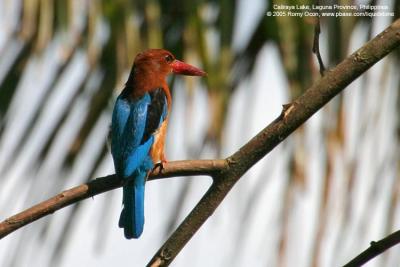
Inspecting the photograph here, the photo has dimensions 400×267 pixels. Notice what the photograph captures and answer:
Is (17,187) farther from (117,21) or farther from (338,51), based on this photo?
(338,51)

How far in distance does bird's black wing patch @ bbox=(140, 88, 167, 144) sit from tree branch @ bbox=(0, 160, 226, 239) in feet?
2.88

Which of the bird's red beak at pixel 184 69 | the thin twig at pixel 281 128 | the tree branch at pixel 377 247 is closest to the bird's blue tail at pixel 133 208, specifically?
the bird's red beak at pixel 184 69

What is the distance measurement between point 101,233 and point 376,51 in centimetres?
165

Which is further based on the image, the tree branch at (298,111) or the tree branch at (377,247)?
the tree branch at (298,111)

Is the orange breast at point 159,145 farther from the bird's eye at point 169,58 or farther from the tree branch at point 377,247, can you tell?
A: the tree branch at point 377,247

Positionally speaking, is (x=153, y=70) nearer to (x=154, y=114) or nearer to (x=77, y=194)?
(x=154, y=114)

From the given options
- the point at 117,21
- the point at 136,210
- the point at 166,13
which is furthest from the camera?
the point at 166,13

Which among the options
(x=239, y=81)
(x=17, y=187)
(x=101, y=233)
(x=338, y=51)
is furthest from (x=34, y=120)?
(x=338, y=51)

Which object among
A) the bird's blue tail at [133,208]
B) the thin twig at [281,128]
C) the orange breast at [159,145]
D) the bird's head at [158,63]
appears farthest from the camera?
the bird's head at [158,63]

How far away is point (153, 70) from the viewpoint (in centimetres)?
426

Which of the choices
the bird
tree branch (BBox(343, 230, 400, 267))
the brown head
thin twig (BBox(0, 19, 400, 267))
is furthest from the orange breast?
tree branch (BBox(343, 230, 400, 267))

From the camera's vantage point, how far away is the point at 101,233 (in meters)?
4.03

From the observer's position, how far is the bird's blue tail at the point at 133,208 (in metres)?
3.59

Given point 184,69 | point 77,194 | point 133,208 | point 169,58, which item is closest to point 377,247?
point 77,194
